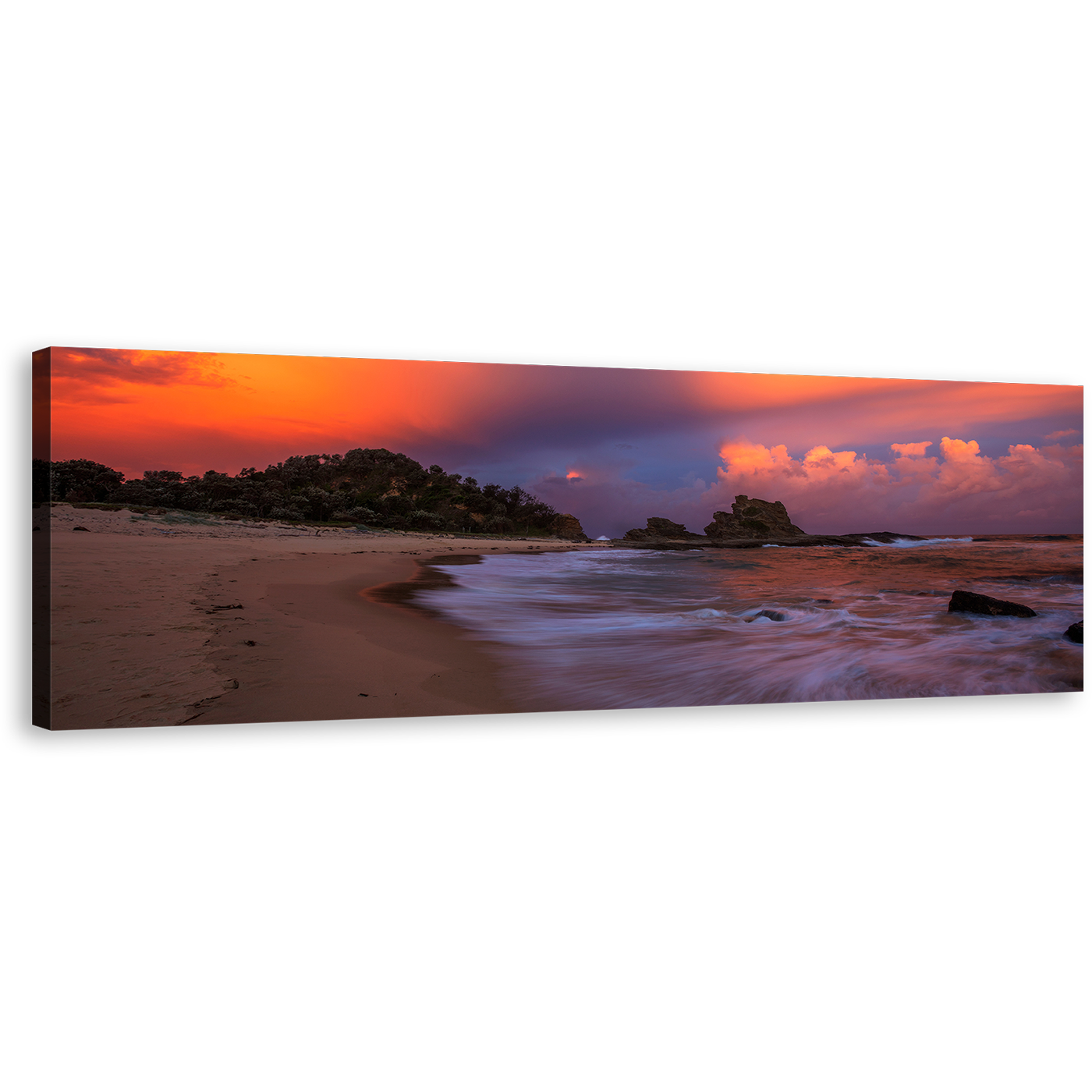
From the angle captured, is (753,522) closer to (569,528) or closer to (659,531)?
(659,531)

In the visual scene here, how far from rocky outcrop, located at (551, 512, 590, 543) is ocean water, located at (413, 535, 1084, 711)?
3.6 inches

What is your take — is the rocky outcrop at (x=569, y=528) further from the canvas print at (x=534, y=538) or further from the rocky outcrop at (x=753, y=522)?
the rocky outcrop at (x=753, y=522)

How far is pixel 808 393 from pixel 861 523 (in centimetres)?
75

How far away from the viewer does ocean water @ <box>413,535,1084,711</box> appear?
3025 mm

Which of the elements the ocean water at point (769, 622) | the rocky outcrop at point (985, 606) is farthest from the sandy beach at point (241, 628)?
the rocky outcrop at point (985, 606)

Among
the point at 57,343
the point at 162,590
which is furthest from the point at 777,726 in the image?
the point at 57,343

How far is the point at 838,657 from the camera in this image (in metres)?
3.19

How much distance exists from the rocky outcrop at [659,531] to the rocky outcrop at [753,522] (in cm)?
12

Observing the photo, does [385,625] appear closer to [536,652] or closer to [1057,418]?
[536,652]

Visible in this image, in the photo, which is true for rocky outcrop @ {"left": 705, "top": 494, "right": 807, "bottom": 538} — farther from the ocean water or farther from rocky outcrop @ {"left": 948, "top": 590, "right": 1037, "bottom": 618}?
rocky outcrop @ {"left": 948, "top": 590, "right": 1037, "bottom": 618}

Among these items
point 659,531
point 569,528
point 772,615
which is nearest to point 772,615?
point 772,615

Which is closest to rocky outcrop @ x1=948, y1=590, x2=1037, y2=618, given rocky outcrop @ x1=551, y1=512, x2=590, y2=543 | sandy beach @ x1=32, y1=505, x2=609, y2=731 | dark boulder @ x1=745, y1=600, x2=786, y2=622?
dark boulder @ x1=745, y1=600, x2=786, y2=622

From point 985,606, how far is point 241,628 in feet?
12.2

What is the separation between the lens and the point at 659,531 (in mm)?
3305
